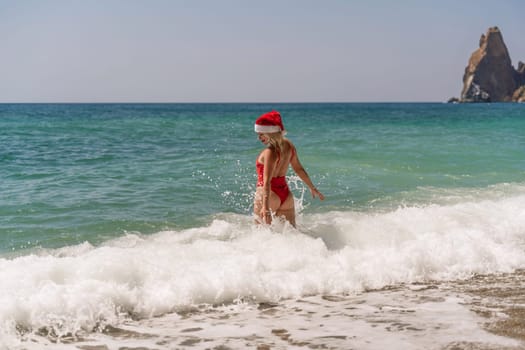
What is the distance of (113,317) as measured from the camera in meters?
4.29

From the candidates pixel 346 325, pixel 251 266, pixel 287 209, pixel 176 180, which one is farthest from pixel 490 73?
pixel 346 325

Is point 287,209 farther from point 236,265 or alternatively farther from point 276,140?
point 236,265

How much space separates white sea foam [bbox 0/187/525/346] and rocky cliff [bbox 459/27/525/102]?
145723 mm

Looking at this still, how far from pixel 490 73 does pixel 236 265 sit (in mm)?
150412

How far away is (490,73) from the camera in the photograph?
13950 cm

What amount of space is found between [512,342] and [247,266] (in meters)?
2.50

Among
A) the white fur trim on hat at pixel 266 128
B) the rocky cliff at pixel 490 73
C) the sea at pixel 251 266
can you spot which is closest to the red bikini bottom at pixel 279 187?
the sea at pixel 251 266

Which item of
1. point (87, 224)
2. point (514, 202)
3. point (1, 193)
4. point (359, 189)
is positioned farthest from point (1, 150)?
point (514, 202)

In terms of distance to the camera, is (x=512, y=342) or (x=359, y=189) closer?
(x=512, y=342)

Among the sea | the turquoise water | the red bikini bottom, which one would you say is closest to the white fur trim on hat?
the red bikini bottom

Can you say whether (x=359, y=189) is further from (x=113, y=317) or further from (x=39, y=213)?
(x=113, y=317)

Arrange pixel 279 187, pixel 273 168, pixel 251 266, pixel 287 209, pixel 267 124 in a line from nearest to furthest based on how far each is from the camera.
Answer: pixel 251 266
pixel 267 124
pixel 273 168
pixel 279 187
pixel 287 209

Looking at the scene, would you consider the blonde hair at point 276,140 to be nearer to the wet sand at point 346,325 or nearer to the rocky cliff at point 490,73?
the wet sand at point 346,325

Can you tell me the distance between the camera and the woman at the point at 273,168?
5.52m
